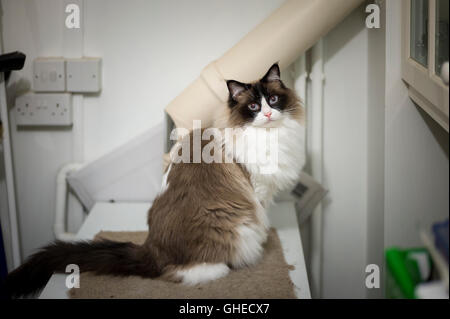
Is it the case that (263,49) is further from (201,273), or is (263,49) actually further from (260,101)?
(201,273)

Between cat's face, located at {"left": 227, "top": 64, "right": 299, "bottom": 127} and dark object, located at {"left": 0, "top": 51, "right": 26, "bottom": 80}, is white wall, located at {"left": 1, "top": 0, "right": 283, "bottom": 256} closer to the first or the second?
dark object, located at {"left": 0, "top": 51, "right": 26, "bottom": 80}

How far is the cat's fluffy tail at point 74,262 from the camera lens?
39.5 inches

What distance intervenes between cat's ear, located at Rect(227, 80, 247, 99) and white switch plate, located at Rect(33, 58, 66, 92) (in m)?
0.49

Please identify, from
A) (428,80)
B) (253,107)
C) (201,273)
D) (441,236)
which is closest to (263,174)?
(253,107)

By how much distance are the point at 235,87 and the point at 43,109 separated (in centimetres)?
62

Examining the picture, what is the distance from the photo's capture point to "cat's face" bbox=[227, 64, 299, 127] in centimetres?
104

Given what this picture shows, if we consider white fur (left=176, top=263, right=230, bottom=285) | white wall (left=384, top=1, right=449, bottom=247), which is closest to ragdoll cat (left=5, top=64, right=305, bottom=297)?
white fur (left=176, top=263, right=230, bottom=285)

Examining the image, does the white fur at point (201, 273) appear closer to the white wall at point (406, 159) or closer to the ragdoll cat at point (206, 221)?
the ragdoll cat at point (206, 221)

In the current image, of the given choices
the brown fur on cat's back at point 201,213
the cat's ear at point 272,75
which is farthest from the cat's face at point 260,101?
the brown fur on cat's back at point 201,213

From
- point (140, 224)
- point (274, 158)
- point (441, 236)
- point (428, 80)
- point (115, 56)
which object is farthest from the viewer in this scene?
point (140, 224)

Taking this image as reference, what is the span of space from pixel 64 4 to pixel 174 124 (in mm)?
481

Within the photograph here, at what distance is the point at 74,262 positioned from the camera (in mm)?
1035

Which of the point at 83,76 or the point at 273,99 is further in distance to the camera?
the point at 83,76
